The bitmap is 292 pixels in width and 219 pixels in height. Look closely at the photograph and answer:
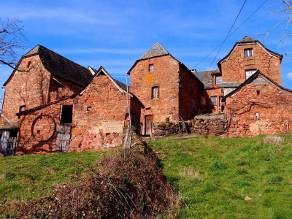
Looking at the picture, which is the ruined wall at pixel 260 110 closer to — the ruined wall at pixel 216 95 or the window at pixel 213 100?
the ruined wall at pixel 216 95

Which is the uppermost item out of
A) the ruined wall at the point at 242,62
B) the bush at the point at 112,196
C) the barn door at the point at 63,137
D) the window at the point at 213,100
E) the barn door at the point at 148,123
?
the ruined wall at the point at 242,62

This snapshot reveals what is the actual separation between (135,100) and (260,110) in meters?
9.15

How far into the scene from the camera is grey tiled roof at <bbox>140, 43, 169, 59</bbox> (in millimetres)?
38344

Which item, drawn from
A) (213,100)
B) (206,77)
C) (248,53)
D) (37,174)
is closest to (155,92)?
(213,100)

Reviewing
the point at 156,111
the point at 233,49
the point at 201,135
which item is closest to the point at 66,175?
the point at 201,135

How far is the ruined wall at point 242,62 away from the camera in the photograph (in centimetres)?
3947

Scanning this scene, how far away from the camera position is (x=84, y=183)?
10.0m

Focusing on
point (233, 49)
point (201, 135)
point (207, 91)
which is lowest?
point (201, 135)

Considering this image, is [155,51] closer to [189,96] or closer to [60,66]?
[189,96]

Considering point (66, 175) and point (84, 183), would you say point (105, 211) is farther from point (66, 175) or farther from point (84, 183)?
point (66, 175)

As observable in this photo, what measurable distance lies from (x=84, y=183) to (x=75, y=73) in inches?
1237

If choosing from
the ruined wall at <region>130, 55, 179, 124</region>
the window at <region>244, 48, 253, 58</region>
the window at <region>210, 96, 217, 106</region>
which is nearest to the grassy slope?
the ruined wall at <region>130, 55, 179, 124</region>

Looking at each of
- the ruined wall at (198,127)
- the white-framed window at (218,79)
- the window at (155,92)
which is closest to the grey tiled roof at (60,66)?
the window at (155,92)

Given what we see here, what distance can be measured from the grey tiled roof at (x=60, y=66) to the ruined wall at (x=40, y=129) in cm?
717
